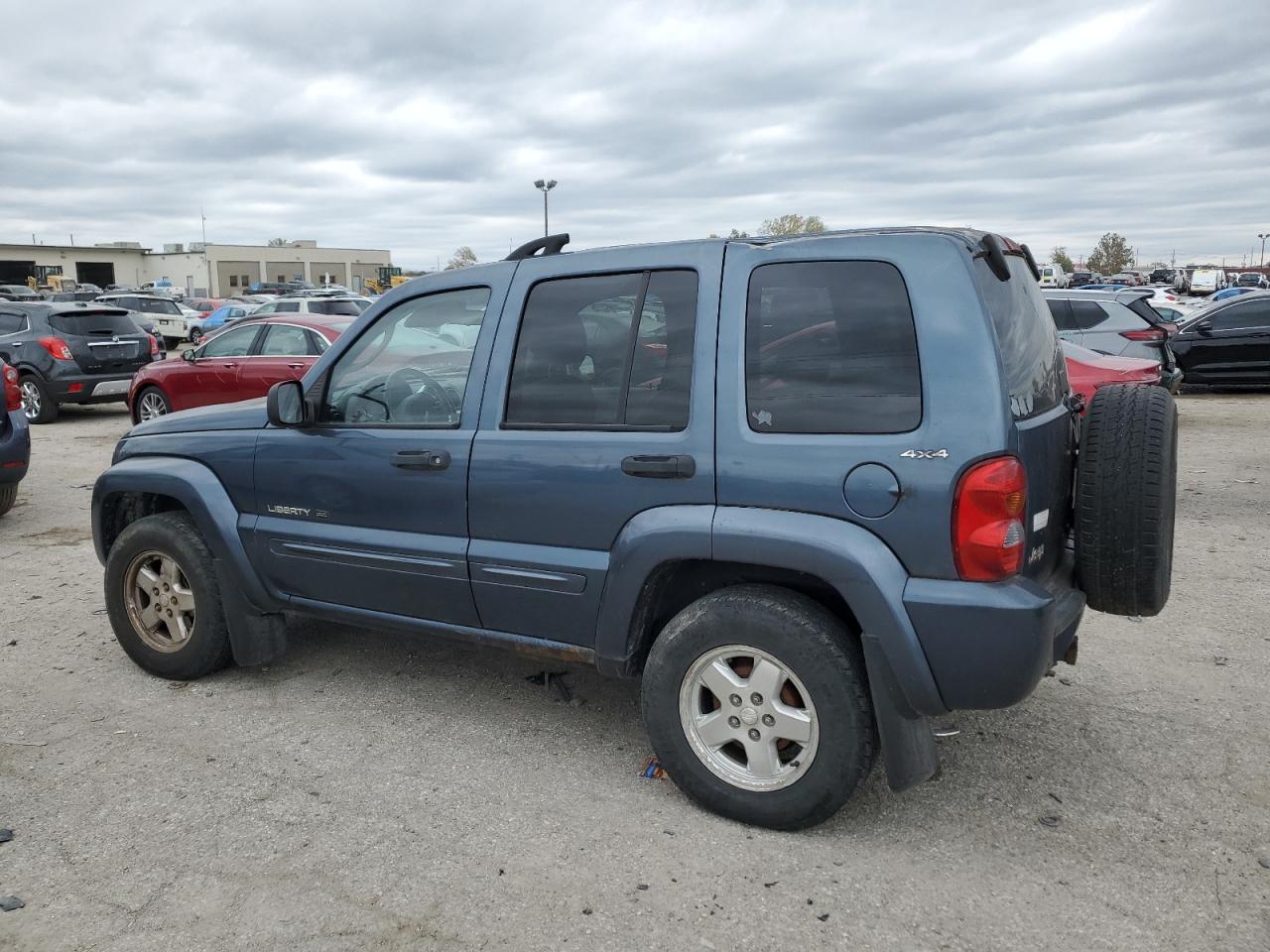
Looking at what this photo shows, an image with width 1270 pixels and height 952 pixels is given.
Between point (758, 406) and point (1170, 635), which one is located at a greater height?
point (758, 406)

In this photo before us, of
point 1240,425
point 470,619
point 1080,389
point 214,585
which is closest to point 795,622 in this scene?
point 470,619

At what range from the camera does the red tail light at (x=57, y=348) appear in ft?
46.0

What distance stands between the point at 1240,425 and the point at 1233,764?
36.5 feet

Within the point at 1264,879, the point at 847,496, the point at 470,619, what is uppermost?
the point at 847,496

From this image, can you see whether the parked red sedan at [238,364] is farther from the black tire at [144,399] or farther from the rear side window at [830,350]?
the rear side window at [830,350]

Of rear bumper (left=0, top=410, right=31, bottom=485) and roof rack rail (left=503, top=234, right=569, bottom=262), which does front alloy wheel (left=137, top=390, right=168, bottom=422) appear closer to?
rear bumper (left=0, top=410, right=31, bottom=485)

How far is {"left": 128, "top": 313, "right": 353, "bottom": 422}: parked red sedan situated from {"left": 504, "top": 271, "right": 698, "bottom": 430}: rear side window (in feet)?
27.6

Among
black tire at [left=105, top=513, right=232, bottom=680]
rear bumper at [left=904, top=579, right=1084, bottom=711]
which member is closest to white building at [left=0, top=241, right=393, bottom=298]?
black tire at [left=105, top=513, right=232, bottom=680]

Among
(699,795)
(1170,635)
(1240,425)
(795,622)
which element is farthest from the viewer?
(1240,425)

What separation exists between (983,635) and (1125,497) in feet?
2.48

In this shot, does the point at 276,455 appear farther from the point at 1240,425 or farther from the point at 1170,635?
the point at 1240,425

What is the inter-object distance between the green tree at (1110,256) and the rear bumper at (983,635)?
113m

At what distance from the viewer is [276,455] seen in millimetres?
4309

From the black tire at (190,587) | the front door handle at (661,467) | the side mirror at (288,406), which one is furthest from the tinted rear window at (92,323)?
the front door handle at (661,467)
